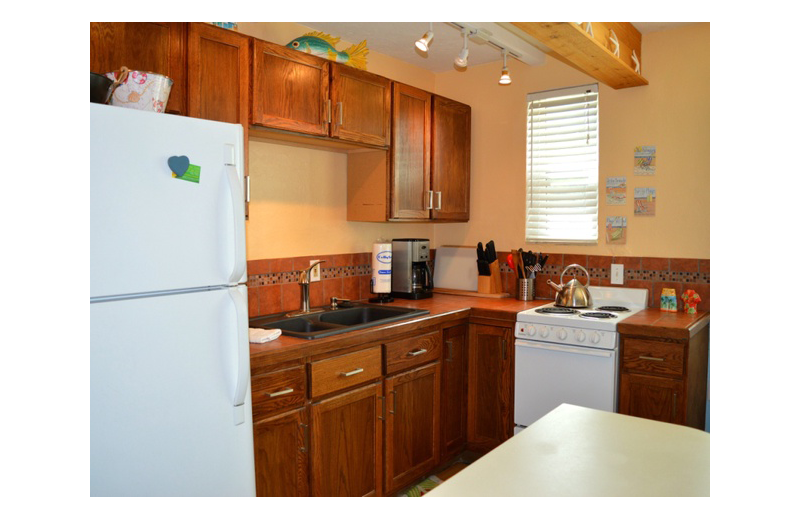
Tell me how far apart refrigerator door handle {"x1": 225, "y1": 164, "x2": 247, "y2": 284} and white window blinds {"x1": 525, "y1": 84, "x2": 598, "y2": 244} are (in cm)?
245

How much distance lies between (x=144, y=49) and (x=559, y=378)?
8.04ft

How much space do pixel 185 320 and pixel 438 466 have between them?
195 centimetres

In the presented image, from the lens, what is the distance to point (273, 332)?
247 centimetres

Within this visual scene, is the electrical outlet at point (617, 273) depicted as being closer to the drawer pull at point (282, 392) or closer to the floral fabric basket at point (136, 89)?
the drawer pull at point (282, 392)

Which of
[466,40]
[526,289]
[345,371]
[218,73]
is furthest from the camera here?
[526,289]

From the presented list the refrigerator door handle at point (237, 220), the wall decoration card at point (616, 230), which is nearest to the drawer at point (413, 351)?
the refrigerator door handle at point (237, 220)

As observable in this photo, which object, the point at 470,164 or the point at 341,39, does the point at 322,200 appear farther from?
the point at 470,164

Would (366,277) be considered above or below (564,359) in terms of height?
above

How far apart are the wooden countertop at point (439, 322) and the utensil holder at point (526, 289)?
51mm

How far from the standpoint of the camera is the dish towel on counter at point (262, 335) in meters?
2.36

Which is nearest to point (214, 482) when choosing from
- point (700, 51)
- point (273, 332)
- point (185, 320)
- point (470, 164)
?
point (185, 320)

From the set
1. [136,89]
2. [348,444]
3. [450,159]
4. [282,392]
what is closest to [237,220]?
[136,89]

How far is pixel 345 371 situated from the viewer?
258 cm

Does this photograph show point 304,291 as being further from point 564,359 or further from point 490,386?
point 564,359
